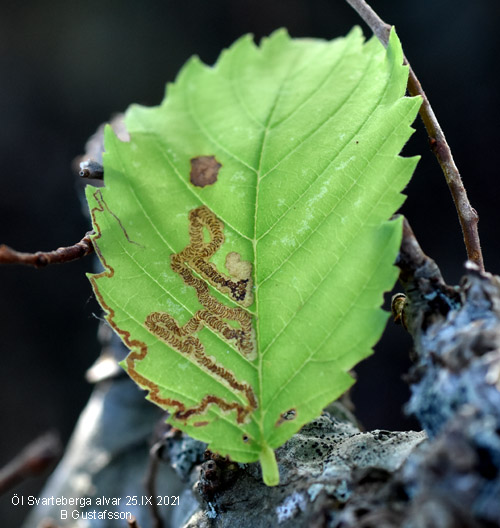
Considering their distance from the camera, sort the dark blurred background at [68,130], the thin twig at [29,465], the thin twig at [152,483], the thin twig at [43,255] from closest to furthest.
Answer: the thin twig at [43,255], the thin twig at [29,465], the thin twig at [152,483], the dark blurred background at [68,130]

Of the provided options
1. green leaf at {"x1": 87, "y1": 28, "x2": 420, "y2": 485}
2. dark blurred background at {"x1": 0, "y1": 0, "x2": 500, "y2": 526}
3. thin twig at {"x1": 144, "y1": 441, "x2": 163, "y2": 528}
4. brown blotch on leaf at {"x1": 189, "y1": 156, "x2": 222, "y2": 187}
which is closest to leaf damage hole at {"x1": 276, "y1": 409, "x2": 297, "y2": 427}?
green leaf at {"x1": 87, "y1": 28, "x2": 420, "y2": 485}

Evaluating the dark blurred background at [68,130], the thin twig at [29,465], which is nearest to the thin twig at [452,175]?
the thin twig at [29,465]

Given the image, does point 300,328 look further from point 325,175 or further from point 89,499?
point 89,499

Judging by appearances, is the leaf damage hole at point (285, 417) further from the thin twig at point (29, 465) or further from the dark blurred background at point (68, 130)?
the dark blurred background at point (68, 130)

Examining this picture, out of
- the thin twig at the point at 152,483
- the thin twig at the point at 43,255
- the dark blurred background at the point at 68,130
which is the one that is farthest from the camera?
the dark blurred background at the point at 68,130

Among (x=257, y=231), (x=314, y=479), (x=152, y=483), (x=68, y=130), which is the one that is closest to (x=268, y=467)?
(x=314, y=479)

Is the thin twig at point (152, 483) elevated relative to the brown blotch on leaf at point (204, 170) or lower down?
lower down
